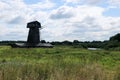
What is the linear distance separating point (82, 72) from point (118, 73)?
5.29 feet

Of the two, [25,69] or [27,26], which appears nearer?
[25,69]

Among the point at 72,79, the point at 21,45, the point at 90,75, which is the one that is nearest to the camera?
the point at 72,79

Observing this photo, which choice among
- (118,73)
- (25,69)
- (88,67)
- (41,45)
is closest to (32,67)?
(25,69)

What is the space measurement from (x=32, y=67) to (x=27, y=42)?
6065 centimetres

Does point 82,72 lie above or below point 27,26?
below

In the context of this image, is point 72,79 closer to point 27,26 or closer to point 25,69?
point 25,69

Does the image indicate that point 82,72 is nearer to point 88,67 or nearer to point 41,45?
point 88,67

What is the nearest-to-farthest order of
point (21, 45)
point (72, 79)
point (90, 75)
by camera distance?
1. point (72, 79)
2. point (90, 75)
3. point (21, 45)

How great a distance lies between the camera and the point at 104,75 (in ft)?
49.3

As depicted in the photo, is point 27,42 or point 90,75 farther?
point 27,42

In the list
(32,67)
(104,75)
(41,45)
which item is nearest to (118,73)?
(104,75)

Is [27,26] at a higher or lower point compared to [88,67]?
higher

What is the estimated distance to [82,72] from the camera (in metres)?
15.4

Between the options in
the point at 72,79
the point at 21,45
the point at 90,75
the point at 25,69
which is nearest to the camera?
the point at 72,79
